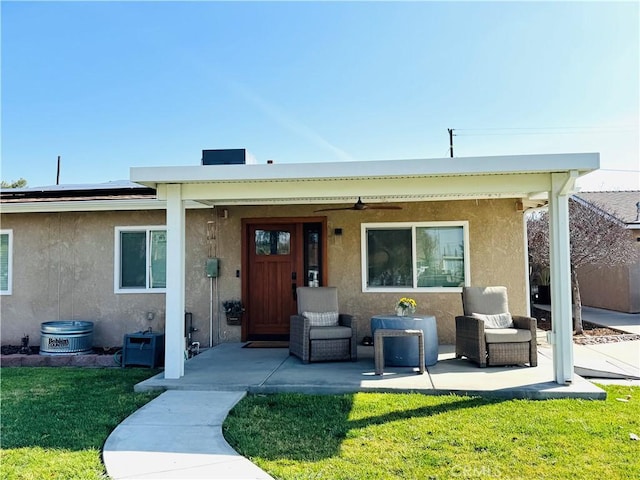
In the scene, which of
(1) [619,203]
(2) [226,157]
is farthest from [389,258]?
(1) [619,203]

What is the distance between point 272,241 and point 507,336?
447 cm

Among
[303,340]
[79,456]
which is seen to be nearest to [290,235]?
[303,340]

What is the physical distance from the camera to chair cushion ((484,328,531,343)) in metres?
6.38

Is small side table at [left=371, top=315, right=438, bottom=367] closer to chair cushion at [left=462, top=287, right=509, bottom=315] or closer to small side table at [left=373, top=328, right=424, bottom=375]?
small side table at [left=373, top=328, right=424, bottom=375]

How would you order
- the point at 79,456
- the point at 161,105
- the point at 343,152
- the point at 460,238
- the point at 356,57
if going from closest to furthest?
1. the point at 79,456
2. the point at 460,238
3. the point at 356,57
4. the point at 161,105
5. the point at 343,152

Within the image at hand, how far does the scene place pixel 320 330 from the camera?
22.2 ft

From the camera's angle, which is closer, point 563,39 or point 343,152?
point 563,39

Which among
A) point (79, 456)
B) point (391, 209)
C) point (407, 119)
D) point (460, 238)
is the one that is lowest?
point (79, 456)

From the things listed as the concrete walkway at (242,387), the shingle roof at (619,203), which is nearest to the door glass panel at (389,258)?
the concrete walkway at (242,387)

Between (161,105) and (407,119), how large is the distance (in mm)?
7282

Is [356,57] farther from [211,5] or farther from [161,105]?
[161,105]

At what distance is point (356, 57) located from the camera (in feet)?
36.2

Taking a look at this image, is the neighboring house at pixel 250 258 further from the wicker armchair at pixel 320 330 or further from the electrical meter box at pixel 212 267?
the wicker armchair at pixel 320 330

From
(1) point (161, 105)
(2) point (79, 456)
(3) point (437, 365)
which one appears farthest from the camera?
(1) point (161, 105)
